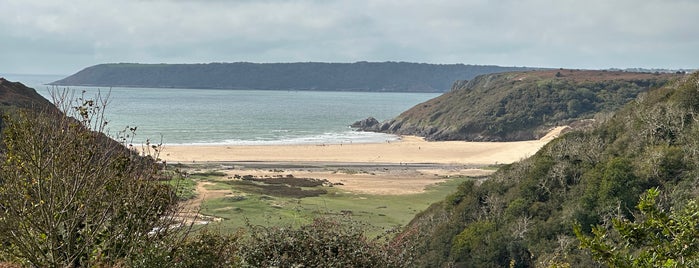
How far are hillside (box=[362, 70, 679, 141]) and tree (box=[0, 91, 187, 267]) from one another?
99988 millimetres

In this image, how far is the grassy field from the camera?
38062mm

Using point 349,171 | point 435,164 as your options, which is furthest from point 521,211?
point 435,164

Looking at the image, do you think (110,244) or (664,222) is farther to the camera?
(110,244)

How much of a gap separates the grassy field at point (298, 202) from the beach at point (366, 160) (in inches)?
106

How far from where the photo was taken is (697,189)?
2292 centimetres

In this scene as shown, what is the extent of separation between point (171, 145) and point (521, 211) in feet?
216

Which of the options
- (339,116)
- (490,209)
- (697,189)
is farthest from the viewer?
(339,116)

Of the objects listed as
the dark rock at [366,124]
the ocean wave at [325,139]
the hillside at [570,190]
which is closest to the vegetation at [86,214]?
the hillside at [570,190]

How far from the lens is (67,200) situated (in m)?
9.98

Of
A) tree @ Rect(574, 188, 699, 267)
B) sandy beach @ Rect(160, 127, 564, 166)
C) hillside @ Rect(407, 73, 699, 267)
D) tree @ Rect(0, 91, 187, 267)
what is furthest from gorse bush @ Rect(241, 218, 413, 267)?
sandy beach @ Rect(160, 127, 564, 166)

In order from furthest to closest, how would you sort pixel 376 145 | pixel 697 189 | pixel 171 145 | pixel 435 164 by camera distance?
pixel 376 145 → pixel 171 145 → pixel 435 164 → pixel 697 189

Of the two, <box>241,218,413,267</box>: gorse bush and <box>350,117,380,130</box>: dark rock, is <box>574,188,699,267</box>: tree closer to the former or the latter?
<box>241,218,413,267</box>: gorse bush

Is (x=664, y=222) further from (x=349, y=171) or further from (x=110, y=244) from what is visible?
(x=349, y=171)

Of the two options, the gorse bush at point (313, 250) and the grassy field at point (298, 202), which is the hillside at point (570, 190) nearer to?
the grassy field at point (298, 202)
